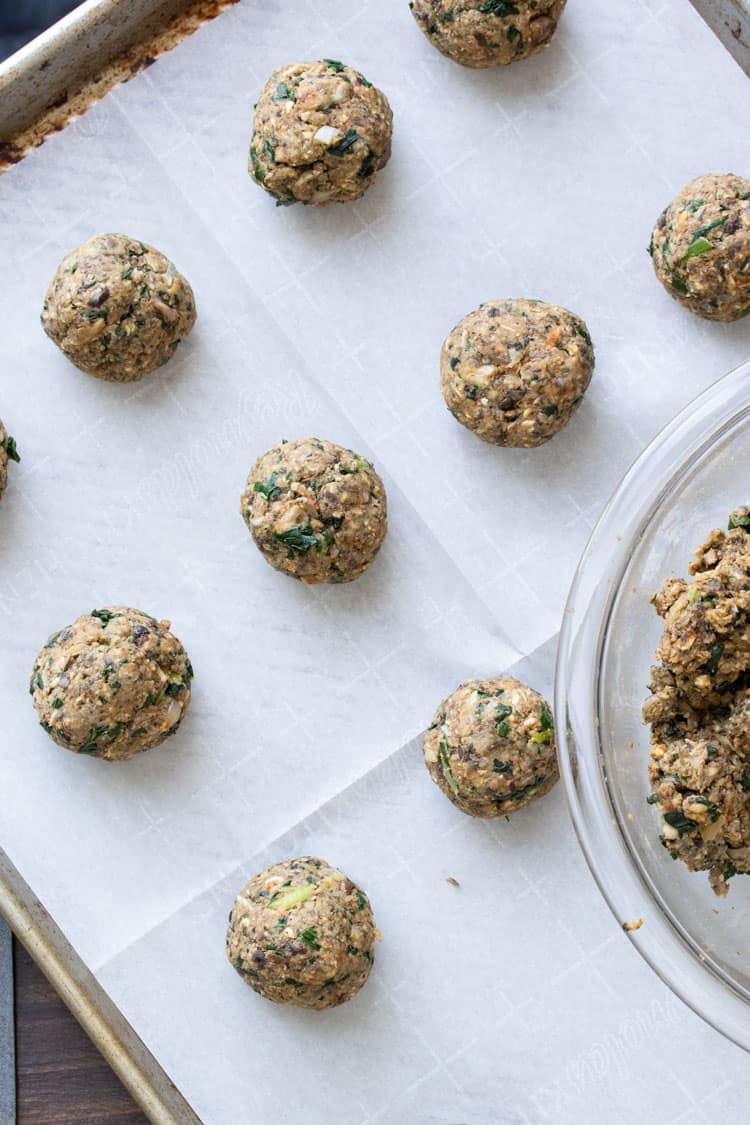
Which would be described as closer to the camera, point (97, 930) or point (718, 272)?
point (718, 272)

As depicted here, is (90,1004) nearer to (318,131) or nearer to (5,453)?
(5,453)

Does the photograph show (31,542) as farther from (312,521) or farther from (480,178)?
(480,178)

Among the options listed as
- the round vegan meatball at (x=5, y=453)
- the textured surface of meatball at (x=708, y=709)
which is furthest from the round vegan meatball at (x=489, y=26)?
the round vegan meatball at (x=5, y=453)

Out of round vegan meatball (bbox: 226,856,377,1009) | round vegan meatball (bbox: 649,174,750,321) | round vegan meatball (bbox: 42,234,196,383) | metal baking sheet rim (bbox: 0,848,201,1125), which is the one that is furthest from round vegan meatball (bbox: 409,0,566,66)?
metal baking sheet rim (bbox: 0,848,201,1125)

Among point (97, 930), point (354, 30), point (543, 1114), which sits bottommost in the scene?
point (543, 1114)

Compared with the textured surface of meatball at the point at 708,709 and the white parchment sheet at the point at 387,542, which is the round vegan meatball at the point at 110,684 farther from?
the textured surface of meatball at the point at 708,709

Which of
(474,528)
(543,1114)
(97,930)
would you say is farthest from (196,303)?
(543,1114)

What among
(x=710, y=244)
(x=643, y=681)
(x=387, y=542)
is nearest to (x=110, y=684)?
(x=387, y=542)
